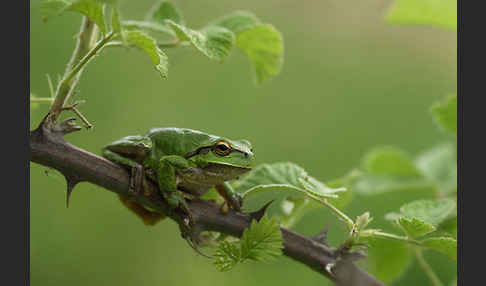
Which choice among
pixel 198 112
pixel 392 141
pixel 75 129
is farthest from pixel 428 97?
pixel 75 129

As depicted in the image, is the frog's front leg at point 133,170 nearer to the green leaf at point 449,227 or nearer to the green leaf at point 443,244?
the green leaf at point 443,244

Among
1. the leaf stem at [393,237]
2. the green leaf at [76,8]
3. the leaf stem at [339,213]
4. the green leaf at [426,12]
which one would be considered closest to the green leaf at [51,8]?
the green leaf at [76,8]

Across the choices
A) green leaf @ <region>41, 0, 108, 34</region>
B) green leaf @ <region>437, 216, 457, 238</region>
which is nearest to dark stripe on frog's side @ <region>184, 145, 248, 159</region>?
green leaf @ <region>41, 0, 108, 34</region>

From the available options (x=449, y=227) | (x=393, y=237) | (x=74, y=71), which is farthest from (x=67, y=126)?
(x=449, y=227)

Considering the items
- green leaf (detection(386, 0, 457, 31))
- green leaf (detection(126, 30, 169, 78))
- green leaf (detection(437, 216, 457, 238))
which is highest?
green leaf (detection(386, 0, 457, 31))

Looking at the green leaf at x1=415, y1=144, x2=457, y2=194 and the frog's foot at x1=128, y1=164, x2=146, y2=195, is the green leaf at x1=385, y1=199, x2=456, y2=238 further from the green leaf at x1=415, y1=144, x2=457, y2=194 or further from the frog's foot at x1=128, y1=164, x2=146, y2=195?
the green leaf at x1=415, y1=144, x2=457, y2=194

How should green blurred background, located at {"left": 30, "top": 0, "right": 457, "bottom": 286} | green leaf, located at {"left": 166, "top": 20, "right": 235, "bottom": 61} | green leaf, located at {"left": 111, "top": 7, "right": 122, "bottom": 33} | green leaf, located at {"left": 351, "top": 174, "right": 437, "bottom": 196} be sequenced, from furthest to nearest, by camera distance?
green blurred background, located at {"left": 30, "top": 0, "right": 457, "bottom": 286} < green leaf, located at {"left": 351, "top": 174, "right": 437, "bottom": 196} < green leaf, located at {"left": 166, "top": 20, "right": 235, "bottom": 61} < green leaf, located at {"left": 111, "top": 7, "right": 122, "bottom": 33}
